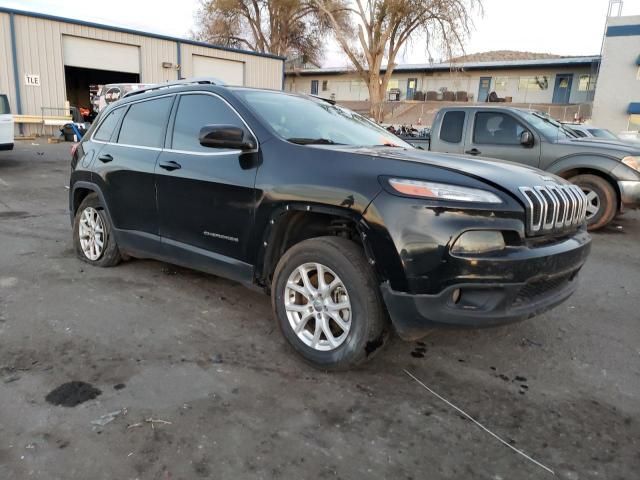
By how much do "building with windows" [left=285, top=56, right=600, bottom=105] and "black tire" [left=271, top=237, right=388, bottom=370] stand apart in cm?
3484

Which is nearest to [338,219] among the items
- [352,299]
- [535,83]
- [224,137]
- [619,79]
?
[352,299]

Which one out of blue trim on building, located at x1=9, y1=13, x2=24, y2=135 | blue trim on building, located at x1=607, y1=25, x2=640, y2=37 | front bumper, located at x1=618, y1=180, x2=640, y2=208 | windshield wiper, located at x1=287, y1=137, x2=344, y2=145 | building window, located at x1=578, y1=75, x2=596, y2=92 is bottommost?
front bumper, located at x1=618, y1=180, x2=640, y2=208

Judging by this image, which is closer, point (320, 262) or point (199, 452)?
point (199, 452)

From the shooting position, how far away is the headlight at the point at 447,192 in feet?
8.80

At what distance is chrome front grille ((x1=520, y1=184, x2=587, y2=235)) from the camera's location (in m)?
2.81

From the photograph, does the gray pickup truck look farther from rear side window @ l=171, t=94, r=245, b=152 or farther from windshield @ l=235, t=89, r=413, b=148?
rear side window @ l=171, t=94, r=245, b=152

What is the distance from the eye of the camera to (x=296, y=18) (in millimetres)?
39188

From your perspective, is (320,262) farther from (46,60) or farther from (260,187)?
(46,60)

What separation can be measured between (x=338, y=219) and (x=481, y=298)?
953mm

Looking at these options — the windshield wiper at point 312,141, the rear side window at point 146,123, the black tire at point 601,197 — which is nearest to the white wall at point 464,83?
the black tire at point 601,197

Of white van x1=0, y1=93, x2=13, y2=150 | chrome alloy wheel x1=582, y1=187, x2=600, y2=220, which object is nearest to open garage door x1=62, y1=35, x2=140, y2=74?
white van x1=0, y1=93, x2=13, y2=150

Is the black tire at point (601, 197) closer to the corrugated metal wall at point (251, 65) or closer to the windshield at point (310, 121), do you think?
the windshield at point (310, 121)

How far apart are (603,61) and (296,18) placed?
22.0 m

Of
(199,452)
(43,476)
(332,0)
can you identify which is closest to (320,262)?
(199,452)
